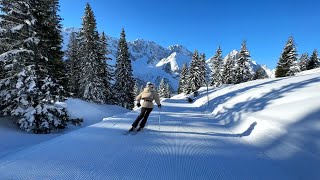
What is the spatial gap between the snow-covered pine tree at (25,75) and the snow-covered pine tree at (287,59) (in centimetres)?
4581

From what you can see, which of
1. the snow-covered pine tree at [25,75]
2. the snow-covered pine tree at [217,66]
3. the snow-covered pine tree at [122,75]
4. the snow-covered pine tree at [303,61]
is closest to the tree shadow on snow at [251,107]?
the snow-covered pine tree at [25,75]

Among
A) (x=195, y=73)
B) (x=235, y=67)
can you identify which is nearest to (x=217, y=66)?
(x=235, y=67)

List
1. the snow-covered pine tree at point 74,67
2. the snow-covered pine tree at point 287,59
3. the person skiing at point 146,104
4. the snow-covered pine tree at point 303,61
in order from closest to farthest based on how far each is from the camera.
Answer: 1. the person skiing at point 146,104
2. the snow-covered pine tree at point 74,67
3. the snow-covered pine tree at point 287,59
4. the snow-covered pine tree at point 303,61

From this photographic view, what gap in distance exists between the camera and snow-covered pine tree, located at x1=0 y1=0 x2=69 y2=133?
10305mm

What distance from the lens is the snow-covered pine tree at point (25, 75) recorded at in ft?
33.8

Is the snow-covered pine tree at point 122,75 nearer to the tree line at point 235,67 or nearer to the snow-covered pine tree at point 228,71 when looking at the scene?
the tree line at point 235,67

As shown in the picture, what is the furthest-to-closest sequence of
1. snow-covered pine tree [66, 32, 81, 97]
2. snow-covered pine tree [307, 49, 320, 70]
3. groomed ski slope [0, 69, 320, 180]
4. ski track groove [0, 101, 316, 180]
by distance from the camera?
snow-covered pine tree [307, 49, 320, 70] < snow-covered pine tree [66, 32, 81, 97] < groomed ski slope [0, 69, 320, 180] < ski track groove [0, 101, 316, 180]

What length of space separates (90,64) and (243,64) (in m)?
38.9

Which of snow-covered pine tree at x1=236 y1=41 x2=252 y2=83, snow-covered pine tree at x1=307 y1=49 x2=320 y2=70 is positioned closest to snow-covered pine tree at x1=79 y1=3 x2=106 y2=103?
snow-covered pine tree at x1=236 y1=41 x2=252 y2=83

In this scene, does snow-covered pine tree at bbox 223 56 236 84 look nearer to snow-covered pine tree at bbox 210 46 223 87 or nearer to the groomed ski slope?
snow-covered pine tree at bbox 210 46 223 87

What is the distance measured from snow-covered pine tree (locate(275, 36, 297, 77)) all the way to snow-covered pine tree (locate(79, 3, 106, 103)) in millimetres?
38392

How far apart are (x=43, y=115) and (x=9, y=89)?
225 cm

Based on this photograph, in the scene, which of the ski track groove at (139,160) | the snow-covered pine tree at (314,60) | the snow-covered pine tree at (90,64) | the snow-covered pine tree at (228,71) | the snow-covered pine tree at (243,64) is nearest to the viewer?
the ski track groove at (139,160)

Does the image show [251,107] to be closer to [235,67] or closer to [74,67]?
[74,67]
